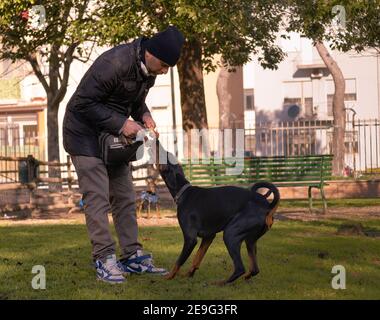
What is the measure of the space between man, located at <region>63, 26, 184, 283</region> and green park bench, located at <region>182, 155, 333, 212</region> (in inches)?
333

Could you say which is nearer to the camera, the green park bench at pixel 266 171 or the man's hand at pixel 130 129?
the man's hand at pixel 130 129

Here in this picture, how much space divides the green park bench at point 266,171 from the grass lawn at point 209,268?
3.80 meters

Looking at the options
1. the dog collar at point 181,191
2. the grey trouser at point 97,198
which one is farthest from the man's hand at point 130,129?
the dog collar at point 181,191

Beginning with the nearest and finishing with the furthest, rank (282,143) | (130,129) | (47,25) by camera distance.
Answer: (130,129) < (47,25) < (282,143)

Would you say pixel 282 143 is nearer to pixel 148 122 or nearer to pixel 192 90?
pixel 192 90

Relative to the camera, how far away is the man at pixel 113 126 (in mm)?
7023

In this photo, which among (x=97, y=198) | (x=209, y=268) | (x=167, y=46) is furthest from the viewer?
(x=209, y=268)

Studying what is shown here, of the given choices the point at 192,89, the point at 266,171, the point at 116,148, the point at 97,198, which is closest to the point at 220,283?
the point at 97,198

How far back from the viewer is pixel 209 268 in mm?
8070

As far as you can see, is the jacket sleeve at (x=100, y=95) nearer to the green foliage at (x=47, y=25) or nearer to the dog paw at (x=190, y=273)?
the dog paw at (x=190, y=273)

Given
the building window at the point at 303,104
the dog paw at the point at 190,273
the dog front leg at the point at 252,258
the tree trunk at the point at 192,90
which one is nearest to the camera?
the dog front leg at the point at 252,258

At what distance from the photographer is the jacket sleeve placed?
23.0ft

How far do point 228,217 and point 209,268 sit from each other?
1.15 metres

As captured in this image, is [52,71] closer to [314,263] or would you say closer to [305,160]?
[305,160]
